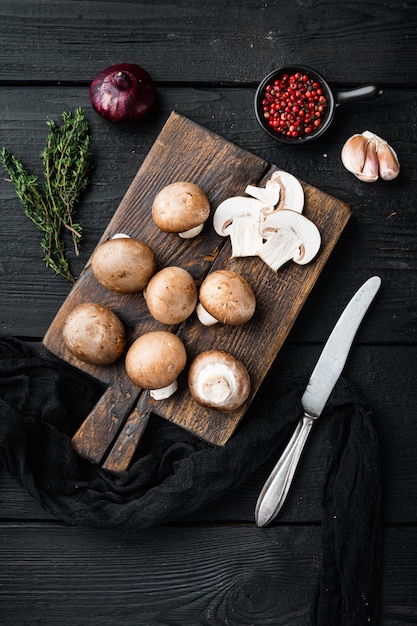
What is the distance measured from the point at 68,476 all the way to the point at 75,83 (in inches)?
33.8

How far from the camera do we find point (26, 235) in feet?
4.51

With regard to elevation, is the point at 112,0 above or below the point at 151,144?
above

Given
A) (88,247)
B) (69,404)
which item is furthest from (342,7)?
(69,404)

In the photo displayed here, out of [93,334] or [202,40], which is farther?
[202,40]

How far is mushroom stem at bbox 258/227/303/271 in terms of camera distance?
127 centimetres

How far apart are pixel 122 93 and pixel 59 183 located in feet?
0.75

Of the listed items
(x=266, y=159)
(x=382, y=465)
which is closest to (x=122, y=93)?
(x=266, y=159)

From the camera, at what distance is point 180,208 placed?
1207 mm

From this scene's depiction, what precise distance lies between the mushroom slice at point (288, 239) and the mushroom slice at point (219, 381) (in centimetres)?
23

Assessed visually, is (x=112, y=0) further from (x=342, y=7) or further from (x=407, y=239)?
(x=407, y=239)

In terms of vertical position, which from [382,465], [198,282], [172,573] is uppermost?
[198,282]

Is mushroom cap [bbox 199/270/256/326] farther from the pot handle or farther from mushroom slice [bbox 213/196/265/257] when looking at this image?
the pot handle

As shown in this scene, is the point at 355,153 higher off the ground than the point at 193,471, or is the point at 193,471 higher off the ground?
the point at 355,153

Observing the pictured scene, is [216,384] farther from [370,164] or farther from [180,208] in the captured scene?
[370,164]
